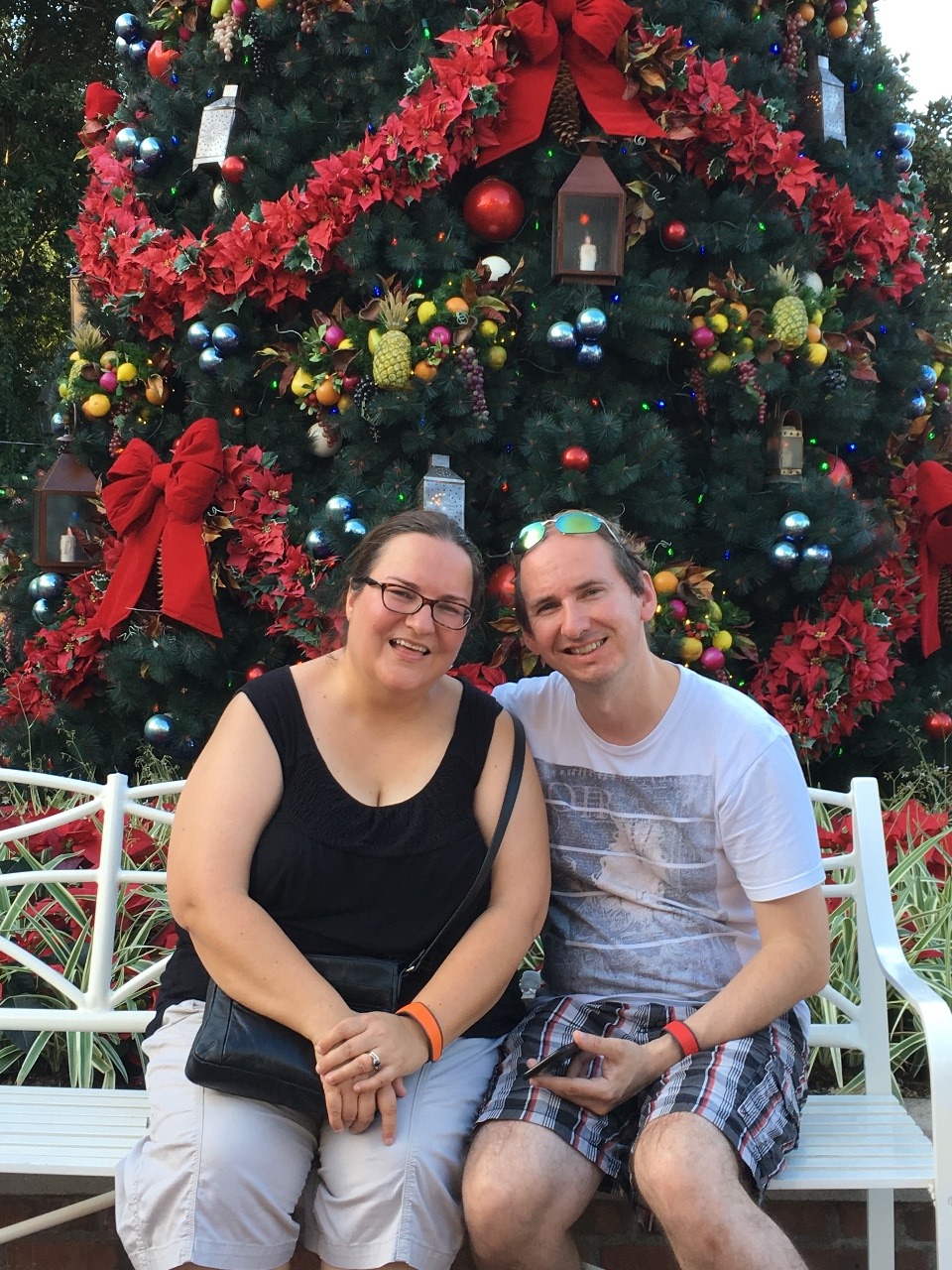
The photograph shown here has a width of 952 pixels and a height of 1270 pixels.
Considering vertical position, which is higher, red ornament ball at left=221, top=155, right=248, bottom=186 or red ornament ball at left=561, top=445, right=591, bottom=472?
red ornament ball at left=221, top=155, right=248, bottom=186

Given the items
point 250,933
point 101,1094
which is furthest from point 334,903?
point 101,1094

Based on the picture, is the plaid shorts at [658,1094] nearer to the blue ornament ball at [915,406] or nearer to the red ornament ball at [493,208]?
the red ornament ball at [493,208]

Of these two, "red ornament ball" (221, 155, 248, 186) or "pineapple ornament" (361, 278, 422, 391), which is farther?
"red ornament ball" (221, 155, 248, 186)

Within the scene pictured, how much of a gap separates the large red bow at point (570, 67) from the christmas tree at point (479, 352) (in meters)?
0.01

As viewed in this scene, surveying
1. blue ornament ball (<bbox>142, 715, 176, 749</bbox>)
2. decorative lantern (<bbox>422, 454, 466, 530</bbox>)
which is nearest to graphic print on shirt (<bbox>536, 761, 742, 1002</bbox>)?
decorative lantern (<bbox>422, 454, 466, 530</bbox>)

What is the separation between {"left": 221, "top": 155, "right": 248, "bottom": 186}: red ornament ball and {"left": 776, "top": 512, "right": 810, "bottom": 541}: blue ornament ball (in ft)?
7.91

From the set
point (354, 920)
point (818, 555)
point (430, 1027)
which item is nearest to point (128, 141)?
point (818, 555)

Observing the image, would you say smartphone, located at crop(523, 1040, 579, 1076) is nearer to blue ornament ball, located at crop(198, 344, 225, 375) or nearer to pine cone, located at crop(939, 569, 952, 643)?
blue ornament ball, located at crop(198, 344, 225, 375)

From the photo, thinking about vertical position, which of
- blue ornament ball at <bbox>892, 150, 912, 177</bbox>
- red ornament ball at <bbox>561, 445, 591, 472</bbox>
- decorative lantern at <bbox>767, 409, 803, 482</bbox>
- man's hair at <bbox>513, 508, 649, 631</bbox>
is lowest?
man's hair at <bbox>513, 508, 649, 631</bbox>

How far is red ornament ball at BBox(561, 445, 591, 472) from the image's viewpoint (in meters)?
4.07

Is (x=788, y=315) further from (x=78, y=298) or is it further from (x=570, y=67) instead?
(x=78, y=298)

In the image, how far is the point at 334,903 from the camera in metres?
2.13

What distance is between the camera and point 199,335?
4.41 metres

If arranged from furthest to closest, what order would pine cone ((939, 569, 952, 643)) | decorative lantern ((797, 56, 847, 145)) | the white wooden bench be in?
pine cone ((939, 569, 952, 643)), decorative lantern ((797, 56, 847, 145)), the white wooden bench
